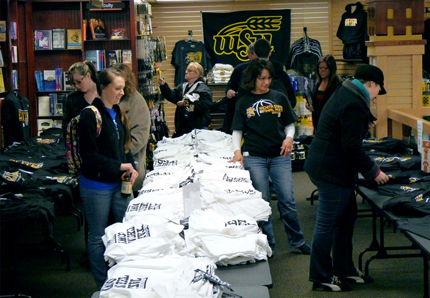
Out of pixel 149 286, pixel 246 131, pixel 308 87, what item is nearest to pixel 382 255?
pixel 246 131

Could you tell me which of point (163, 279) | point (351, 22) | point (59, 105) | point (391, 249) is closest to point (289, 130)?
point (391, 249)

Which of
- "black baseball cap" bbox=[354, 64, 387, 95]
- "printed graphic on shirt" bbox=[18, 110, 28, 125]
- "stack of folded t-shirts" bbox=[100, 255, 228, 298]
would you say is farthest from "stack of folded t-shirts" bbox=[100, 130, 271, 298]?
"printed graphic on shirt" bbox=[18, 110, 28, 125]

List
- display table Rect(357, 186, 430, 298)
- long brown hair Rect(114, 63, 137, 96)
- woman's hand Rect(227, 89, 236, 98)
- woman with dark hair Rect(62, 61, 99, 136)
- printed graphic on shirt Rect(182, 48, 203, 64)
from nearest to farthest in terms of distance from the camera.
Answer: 1. display table Rect(357, 186, 430, 298)
2. long brown hair Rect(114, 63, 137, 96)
3. woman with dark hair Rect(62, 61, 99, 136)
4. woman's hand Rect(227, 89, 236, 98)
5. printed graphic on shirt Rect(182, 48, 203, 64)

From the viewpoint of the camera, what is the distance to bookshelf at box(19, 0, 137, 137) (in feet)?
27.8

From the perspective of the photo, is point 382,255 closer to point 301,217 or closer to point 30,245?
point 301,217

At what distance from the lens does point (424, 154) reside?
486cm

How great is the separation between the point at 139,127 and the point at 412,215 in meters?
2.09

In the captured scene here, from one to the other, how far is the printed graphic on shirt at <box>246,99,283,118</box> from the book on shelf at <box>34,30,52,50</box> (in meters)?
4.63

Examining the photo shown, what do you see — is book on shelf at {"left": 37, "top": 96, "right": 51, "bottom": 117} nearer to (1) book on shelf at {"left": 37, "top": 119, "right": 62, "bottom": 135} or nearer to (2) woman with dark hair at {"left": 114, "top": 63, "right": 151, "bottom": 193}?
(1) book on shelf at {"left": 37, "top": 119, "right": 62, "bottom": 135}

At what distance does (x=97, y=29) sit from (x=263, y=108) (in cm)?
435

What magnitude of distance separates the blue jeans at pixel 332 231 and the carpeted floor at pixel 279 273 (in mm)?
181

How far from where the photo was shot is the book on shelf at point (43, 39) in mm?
8578

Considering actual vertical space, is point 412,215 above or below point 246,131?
below

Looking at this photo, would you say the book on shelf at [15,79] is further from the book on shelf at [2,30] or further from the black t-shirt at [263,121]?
the black t-shirt at [263,121]
